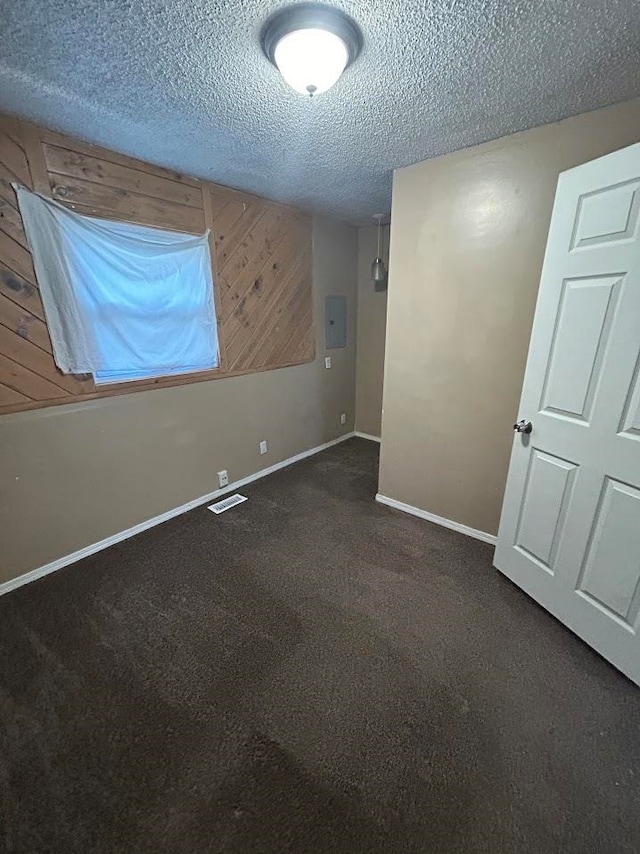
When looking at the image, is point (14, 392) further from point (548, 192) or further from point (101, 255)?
point (548, 192)

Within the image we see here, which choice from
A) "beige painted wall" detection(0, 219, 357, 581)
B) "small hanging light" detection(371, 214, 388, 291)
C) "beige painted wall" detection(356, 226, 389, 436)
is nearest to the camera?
"beige painted wall" detection(0, 219, 357, 581)

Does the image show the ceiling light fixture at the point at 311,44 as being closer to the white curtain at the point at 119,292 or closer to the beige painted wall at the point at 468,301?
the beige painted wall at the point at 468,301

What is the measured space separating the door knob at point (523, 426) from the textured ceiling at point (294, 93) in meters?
1.44

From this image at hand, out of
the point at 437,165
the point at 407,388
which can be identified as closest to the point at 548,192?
the point at 437,165

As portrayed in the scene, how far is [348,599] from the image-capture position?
1939mm

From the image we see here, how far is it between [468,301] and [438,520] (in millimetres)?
1543

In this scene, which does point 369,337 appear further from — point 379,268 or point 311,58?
point 311,58

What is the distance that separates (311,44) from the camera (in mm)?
1189

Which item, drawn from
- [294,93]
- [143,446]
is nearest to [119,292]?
[143,446]

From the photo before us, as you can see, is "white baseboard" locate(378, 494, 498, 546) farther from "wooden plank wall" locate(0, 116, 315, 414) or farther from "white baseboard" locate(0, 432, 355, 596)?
"wooden plank wall" locate(0, 116, 315, 414)

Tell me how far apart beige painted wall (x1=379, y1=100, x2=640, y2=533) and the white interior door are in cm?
26

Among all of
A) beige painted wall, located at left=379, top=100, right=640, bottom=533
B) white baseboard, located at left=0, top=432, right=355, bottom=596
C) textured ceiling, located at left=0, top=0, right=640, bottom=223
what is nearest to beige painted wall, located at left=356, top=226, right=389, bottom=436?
white baseboard, located at left=0, top=432, right=355, bottom=596

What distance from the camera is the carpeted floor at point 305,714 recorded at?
107 centimetres

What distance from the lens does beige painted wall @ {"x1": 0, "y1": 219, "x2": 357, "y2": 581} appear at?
2.00m
